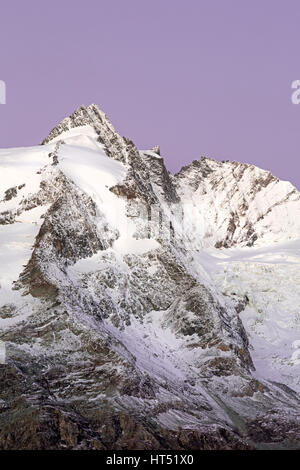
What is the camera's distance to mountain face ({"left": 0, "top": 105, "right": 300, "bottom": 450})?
118250 mm

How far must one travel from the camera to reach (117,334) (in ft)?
491

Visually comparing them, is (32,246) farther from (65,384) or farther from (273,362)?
(273,362)

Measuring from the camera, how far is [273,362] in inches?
6900

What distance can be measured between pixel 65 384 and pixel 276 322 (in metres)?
81.5

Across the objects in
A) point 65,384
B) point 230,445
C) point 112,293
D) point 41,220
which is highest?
point 41,220

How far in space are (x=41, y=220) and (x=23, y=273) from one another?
77.1 feet

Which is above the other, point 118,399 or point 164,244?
point 164,244

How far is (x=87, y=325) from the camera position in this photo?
13550 cm

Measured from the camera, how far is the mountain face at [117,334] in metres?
118

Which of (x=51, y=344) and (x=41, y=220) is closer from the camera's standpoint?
(x=51, y=344)
